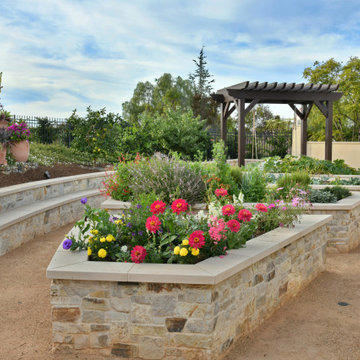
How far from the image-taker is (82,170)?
11.0 metres

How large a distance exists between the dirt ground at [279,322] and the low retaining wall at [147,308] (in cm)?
20

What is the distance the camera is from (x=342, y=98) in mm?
24891

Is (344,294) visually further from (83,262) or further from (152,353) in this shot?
(83,262)

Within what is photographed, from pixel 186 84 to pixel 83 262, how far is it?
39833mm

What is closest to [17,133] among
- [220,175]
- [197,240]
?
[220,175]

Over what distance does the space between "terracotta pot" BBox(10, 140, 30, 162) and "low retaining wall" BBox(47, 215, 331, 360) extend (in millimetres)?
6383

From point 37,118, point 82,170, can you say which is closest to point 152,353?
point 82,170

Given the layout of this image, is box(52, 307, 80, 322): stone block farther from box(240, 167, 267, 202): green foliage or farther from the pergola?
the pergola

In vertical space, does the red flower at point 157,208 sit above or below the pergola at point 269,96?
below

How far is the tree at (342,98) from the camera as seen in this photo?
24203mm

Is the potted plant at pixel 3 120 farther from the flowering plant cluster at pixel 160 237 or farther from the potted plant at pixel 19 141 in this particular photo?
the flowering plant cluster at pixel 160 237

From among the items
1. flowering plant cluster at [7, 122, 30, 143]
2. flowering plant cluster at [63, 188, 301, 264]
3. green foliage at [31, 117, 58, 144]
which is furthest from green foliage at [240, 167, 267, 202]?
green foliage at [31, 117, 58, 144]

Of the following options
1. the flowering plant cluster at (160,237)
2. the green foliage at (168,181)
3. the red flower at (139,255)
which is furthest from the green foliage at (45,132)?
the red flower at (139,255)

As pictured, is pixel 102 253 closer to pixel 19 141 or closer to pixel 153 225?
pixel 153 225
